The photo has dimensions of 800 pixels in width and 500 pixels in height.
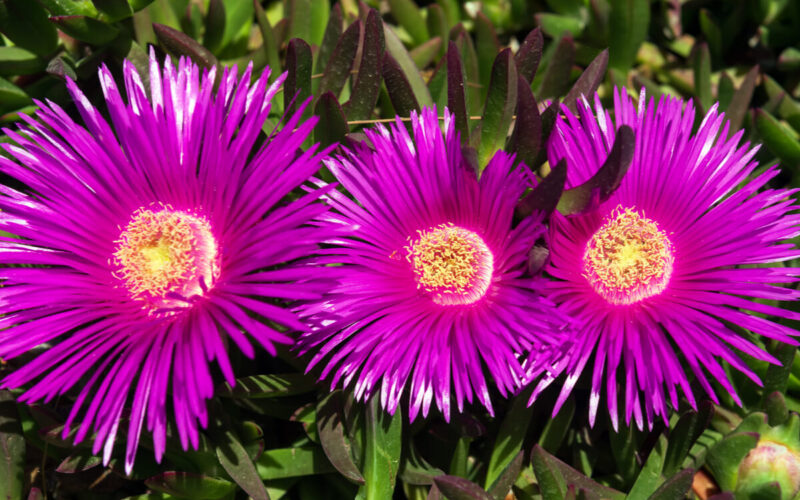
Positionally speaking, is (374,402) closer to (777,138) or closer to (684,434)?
(684,434)

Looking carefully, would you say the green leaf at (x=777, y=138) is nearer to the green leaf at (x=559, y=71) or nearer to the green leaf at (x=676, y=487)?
the green leaf at (x=559, y=71)

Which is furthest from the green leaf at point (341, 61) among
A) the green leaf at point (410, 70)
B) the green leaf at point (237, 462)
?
the green leaf at point (237, 462)

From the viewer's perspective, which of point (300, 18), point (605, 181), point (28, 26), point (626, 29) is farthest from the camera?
point (626, 29)

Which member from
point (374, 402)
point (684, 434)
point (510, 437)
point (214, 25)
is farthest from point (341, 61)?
point (684, 434)

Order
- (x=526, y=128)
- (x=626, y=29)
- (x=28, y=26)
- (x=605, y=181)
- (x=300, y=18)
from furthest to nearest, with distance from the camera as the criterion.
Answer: (x=626, y=29), (x=300, y=18), (x=28, y=26), (x=526, y=128), (x=605, y=181)

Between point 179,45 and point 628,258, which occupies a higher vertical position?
point 179,45

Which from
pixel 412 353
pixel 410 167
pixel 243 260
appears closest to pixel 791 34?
pixel 410 167

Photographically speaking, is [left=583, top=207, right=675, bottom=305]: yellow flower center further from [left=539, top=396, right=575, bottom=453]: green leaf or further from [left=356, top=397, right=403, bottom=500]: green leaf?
[left=356, top=397, right=403, bottom=500]: green leaf
